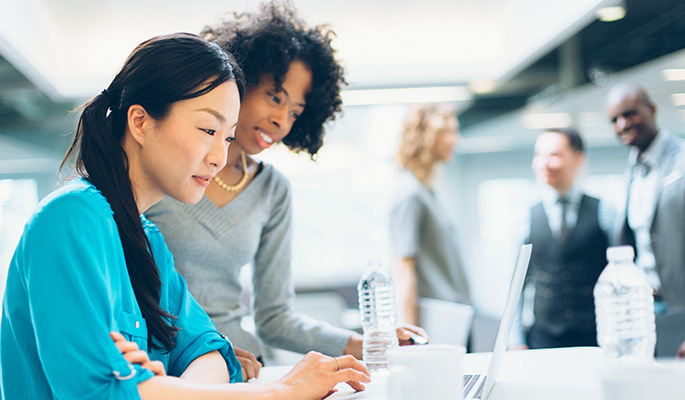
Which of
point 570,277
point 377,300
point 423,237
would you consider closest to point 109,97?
point 377,300

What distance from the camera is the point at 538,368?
1304 millimetres

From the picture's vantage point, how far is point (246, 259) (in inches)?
66.9

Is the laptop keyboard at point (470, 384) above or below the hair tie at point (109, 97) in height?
below

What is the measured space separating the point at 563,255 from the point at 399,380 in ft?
8.23

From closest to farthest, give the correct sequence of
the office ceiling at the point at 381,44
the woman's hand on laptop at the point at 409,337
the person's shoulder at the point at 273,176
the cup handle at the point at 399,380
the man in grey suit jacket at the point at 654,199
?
the cup handle at the point at 399,380 → the woman's hand on laptop at the point at 409,337 → the person's shoulder at the point at 273,176 → the man in grey suit jacket at the point at 654,199 → the office ceiling at the point at 381,44

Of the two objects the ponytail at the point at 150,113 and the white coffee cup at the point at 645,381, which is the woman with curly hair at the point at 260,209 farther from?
the white coffee cup at the point at 645,381

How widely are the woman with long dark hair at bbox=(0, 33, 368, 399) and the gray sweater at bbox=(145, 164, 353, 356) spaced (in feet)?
0.88

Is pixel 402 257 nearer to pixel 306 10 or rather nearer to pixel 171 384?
pixel 306 10

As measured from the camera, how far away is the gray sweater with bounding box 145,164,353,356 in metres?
1.60

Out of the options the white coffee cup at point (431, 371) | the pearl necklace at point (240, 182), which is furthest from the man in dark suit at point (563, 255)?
the white coffee cup at point (431, 371)

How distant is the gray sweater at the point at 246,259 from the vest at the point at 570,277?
1.81 metres

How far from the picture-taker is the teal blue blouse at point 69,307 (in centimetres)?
89

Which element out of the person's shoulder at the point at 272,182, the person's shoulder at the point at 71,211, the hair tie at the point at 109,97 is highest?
the hair tie at the point at 109,97

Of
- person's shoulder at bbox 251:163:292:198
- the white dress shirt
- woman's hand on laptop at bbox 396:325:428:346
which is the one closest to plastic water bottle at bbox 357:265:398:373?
woman's hand on laptop at bbox 396:325:428:346
